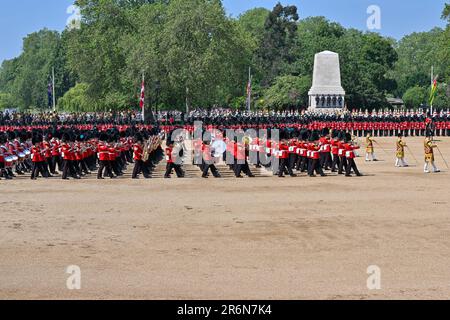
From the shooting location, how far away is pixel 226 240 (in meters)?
15.4

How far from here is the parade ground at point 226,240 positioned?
1168cm

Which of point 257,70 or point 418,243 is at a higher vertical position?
point 257,70

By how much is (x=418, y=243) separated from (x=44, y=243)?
5.93 meters

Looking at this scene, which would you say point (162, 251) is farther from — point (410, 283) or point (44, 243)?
point (410, 283)

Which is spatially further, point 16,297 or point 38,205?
point 38,205

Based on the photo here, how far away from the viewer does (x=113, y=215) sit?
61.4 ft

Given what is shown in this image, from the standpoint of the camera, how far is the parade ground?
11.7 meters

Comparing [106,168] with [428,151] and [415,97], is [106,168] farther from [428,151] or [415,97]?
[415,97]

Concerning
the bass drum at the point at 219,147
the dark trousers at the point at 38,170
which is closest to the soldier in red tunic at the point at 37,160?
the dark trousers at the point at 38,170

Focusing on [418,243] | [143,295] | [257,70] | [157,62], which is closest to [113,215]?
[418,243]

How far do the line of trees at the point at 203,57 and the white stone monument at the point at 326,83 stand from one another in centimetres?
588

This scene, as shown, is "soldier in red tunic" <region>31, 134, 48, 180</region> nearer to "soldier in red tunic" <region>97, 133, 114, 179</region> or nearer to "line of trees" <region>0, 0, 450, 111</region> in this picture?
"soldier in red tunic" <region>97, 133, 114, 179</region>

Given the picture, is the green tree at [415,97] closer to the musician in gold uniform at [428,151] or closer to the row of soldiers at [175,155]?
the row of soldiers at [175,155]

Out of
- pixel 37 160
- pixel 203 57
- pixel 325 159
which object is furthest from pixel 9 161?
pixel 203 57
